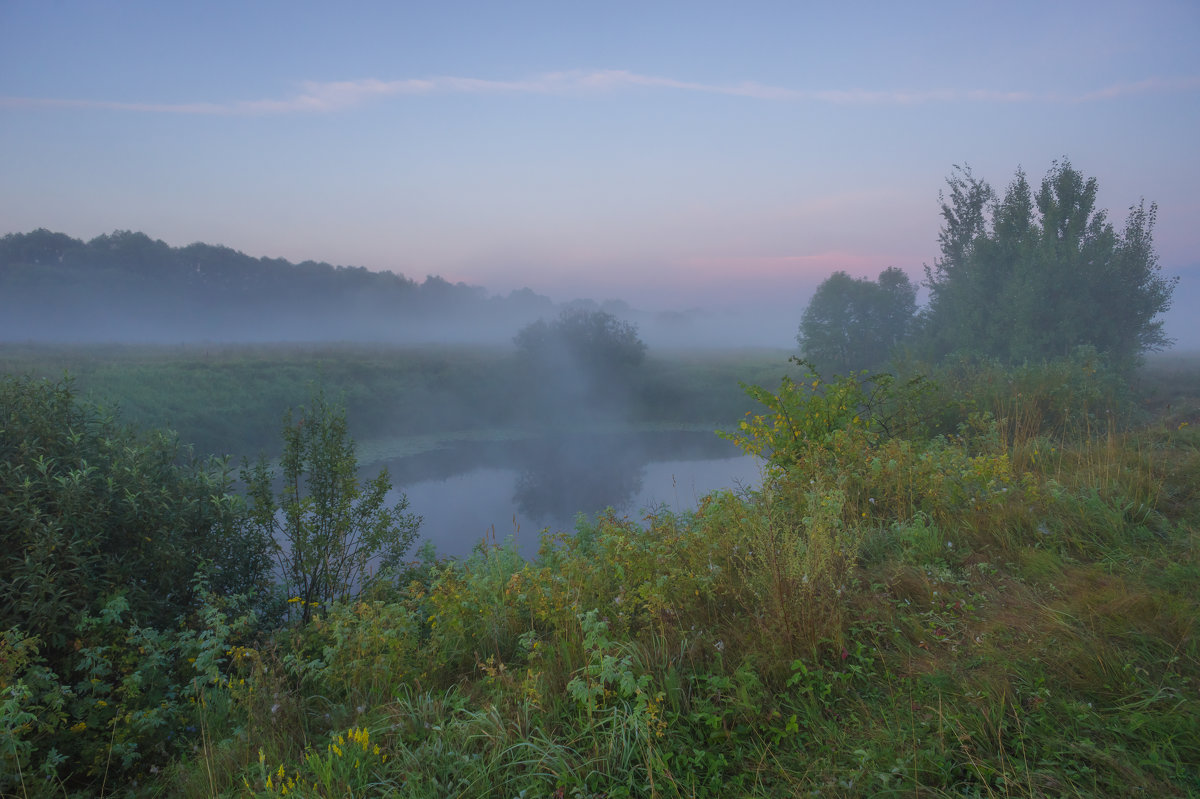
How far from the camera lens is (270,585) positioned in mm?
7398

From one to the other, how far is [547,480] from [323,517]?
512 inches

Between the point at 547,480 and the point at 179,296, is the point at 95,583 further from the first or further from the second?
the point at 179,296

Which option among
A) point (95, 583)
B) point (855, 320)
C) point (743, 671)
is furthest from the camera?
point (855, 320)

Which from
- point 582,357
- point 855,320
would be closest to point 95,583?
point 582,357

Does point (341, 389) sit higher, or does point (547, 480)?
point (341, 389)

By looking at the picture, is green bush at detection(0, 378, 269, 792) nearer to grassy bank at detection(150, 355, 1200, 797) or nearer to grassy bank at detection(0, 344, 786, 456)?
grassy bank at detection(150, 355, 1200, 797)

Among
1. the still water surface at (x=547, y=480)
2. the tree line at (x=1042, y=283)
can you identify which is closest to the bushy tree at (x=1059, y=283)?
the tree line at (x=1042, y=283)

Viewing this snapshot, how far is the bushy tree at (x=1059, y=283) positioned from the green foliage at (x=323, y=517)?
22.5 m

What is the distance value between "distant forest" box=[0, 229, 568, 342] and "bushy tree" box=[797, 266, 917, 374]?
103ft

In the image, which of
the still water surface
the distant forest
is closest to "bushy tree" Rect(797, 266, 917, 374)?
the still water surface

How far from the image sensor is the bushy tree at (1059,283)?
2070cm

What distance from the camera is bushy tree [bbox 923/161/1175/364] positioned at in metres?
20.7

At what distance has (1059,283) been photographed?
21.1 metres

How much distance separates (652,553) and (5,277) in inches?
2713
